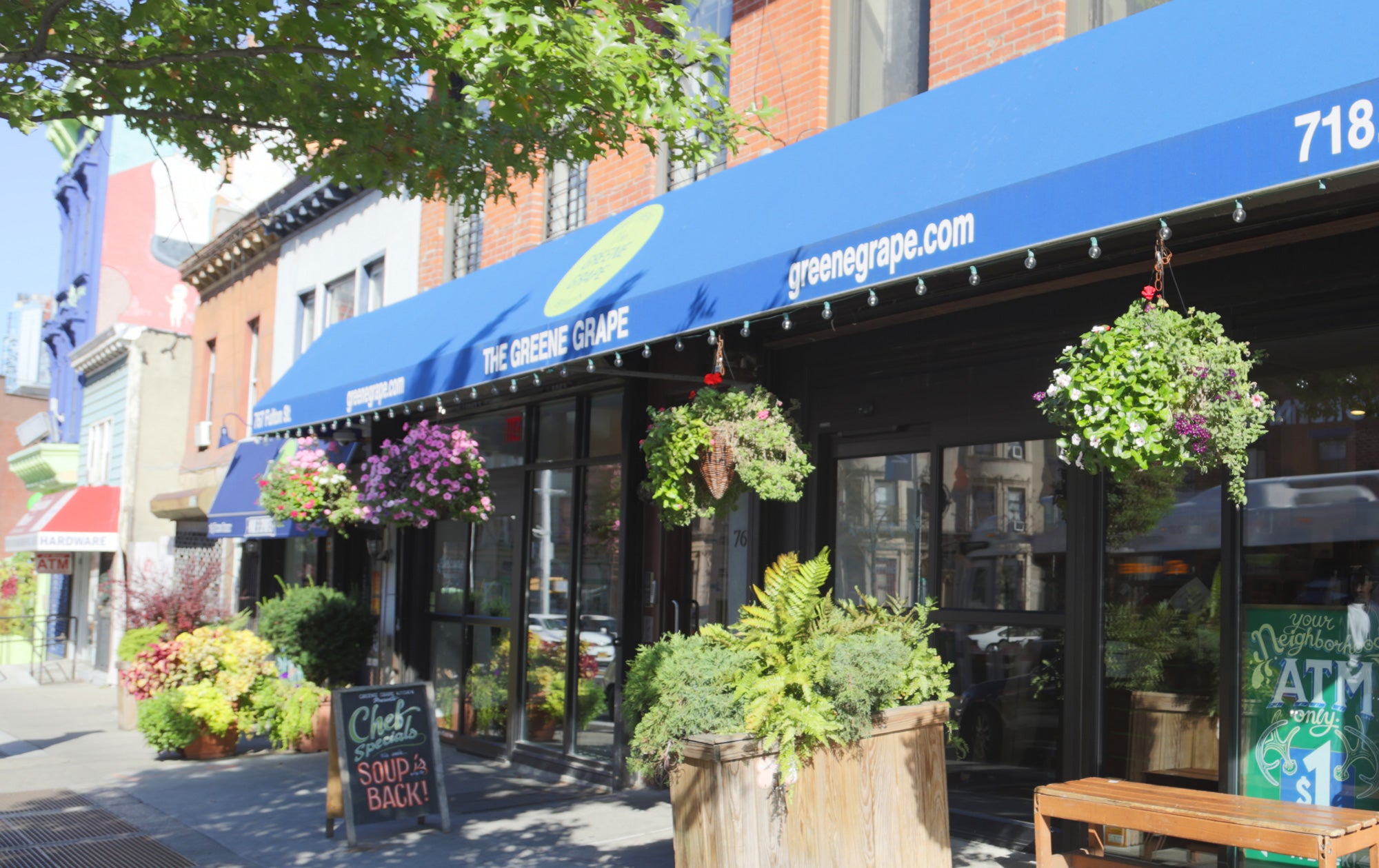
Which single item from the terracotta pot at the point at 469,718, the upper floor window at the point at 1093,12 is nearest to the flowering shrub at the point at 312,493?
the terracotta pot at the point at 469,718

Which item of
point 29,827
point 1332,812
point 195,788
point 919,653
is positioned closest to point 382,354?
point 195,788

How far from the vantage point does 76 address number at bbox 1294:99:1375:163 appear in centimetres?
407

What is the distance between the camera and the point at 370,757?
7.69 m

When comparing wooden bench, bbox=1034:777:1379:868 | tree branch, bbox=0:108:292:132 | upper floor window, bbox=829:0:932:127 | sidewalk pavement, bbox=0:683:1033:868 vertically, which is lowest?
sidewalk pavement, bbox=0:683:1033:868

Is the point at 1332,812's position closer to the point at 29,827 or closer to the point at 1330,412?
the point at 1330,412

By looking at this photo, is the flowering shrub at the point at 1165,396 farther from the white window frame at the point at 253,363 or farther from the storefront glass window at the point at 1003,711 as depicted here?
the white window frame at the point at 253,363

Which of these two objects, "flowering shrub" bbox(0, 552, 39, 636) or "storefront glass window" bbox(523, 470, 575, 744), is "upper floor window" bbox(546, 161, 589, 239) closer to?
"storefront glass window" bbox(523, 470, 575, 744)

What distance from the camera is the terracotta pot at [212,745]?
1098 cm

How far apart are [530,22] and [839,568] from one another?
415 cm

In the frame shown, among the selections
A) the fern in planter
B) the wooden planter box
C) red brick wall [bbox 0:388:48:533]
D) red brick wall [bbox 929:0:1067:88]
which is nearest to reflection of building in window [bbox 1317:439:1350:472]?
the fern in planter

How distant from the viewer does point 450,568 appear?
41.2 ft

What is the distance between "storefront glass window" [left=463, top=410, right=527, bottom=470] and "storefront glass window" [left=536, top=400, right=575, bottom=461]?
24 centimetres

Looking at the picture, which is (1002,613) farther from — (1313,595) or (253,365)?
(253,365)

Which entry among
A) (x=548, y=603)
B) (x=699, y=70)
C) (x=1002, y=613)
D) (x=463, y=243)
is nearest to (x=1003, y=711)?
(x=1002, y=613)
